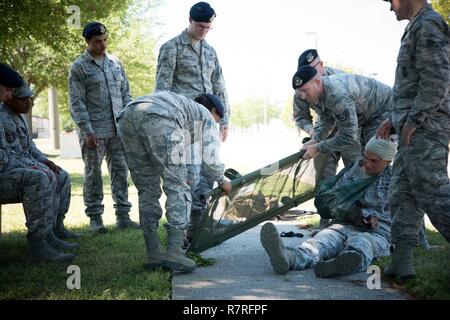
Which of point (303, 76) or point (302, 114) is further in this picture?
point (302, 114)

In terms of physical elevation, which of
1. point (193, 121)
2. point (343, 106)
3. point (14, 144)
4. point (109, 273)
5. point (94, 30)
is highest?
point (94, 30)

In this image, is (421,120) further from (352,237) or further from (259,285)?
(259,285)

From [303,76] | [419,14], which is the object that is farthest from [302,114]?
[419,14]

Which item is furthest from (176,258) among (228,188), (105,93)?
(105,93)

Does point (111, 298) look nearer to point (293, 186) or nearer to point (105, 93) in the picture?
point (293, 186)

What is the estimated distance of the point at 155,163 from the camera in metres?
4.25

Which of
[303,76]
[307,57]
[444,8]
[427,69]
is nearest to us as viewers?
[427,69]

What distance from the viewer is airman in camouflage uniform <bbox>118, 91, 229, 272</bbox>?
4172 millimetres

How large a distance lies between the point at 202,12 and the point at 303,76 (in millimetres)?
1447

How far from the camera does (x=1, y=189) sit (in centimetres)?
461

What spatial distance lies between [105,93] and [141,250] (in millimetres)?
2312

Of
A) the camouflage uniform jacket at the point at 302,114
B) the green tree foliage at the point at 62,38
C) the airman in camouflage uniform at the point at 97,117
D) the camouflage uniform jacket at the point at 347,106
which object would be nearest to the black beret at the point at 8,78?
the airman in camouflage uniform at the point at 97,117

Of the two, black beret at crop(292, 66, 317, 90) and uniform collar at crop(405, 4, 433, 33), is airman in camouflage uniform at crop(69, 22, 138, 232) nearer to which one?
black beret at crop(292, 66, 317, 90)

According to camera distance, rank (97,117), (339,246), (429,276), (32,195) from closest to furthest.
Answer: (429,276)
(339,246)
(32,195)
(97,117)
